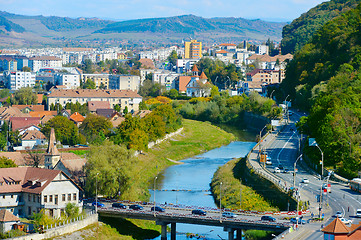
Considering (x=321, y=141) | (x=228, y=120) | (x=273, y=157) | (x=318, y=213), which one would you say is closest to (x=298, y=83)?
(x=228, y=120)

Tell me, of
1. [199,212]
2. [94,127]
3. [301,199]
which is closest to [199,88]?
[94,127]

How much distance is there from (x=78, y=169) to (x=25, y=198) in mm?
7753

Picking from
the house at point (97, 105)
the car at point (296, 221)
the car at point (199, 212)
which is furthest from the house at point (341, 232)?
the house at point (97, 105)

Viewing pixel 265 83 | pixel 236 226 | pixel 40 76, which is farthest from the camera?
pixel 40 76

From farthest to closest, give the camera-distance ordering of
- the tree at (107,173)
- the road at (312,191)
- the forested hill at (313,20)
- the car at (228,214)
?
the forested hill at (313,20)
the tree at (107,173)
the car at (228,214)
the road at (312,191)

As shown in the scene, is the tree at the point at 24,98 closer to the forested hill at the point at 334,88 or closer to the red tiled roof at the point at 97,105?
the red tiled roof at the point at 97,105

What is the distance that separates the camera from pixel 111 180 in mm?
53594

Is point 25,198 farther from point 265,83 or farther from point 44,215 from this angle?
point 265,83

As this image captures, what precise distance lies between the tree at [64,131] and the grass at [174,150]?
342 inches

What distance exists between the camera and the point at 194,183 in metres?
67.6

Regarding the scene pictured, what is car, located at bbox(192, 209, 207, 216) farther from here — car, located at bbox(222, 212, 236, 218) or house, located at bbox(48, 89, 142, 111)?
house, located at bbox(48, 89, 142, 111)

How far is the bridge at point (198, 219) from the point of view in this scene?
143ft

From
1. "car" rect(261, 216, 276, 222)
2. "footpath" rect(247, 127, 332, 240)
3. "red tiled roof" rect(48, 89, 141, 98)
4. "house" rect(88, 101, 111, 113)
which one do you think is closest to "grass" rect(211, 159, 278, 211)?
"footpath" rect(247, 127, 332, 240)

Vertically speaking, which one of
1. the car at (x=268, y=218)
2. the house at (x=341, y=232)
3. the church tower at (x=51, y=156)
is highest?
the house at (x=341, y=232)
